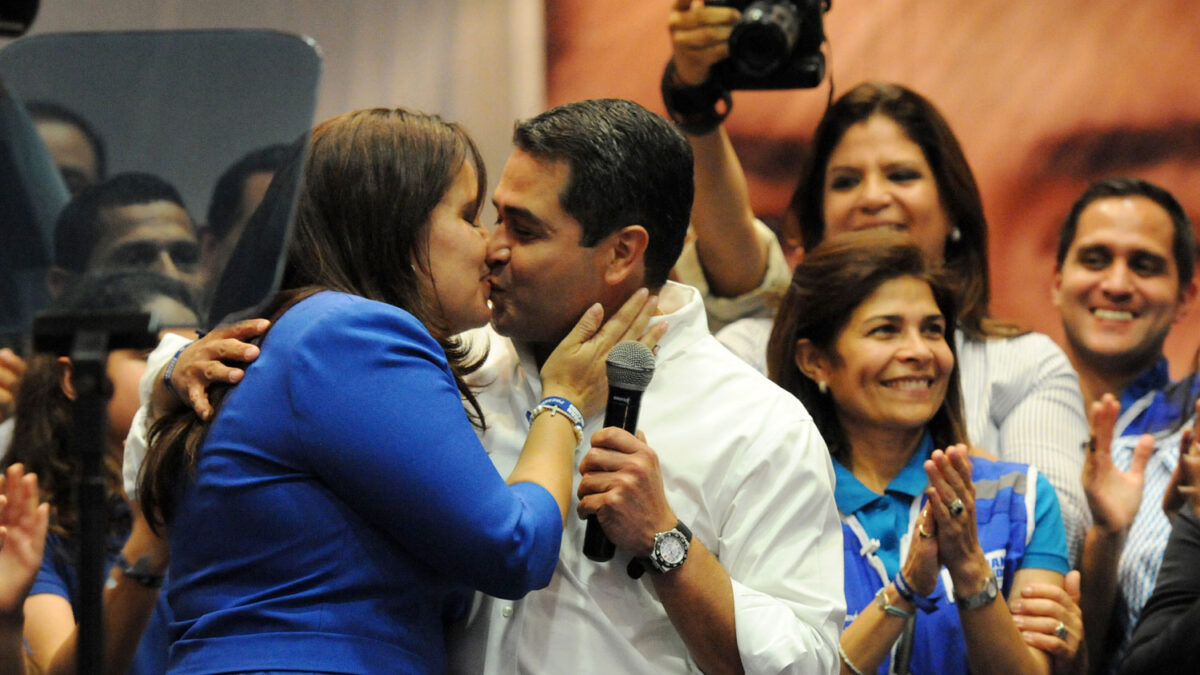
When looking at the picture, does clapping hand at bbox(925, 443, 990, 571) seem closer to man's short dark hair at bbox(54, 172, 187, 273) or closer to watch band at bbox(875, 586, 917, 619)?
watch band at bbox(875, 586, 917, 619)

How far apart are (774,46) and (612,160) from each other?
38.3 inches

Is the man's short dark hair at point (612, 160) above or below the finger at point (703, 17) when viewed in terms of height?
below

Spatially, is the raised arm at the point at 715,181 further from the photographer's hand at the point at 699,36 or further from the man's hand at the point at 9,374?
the man's hand at the point at 9,374

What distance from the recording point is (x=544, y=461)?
66.2 inches

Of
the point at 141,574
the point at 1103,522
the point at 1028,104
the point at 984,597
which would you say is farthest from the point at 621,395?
the point at 1028,104

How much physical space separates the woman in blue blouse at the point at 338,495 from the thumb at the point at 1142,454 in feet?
4.95

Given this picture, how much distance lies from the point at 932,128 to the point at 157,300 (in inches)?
93.2

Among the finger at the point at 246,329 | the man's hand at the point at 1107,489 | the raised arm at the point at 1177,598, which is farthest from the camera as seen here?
the man's hand at the point at 1107,489

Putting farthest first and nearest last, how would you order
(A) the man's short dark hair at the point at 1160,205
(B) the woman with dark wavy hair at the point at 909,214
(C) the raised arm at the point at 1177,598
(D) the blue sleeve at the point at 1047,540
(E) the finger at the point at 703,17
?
1. (A) the man's short dark hair at the point at 1160,205
2. (E) the finger at the point at 703,17
3. (B) the woman with dark wavy hair at the point at 909,214
4. (D) the blue sleeve at the point at 1047,540
5. (C) the raised arm at the point at 1177,598

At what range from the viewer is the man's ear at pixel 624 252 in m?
1.95

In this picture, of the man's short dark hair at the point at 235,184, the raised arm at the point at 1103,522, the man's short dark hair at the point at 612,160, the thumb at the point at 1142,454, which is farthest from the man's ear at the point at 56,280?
the thumb at the point at 1142,454

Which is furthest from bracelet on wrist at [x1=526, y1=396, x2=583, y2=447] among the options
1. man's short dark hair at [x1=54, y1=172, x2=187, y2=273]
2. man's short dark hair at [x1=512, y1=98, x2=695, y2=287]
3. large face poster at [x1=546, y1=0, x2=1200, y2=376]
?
large face poster at [x1=546, y1=0, x2=1200, y2=376]

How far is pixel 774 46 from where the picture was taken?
2752 mm

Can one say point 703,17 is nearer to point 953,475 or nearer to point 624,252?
point 624,252
